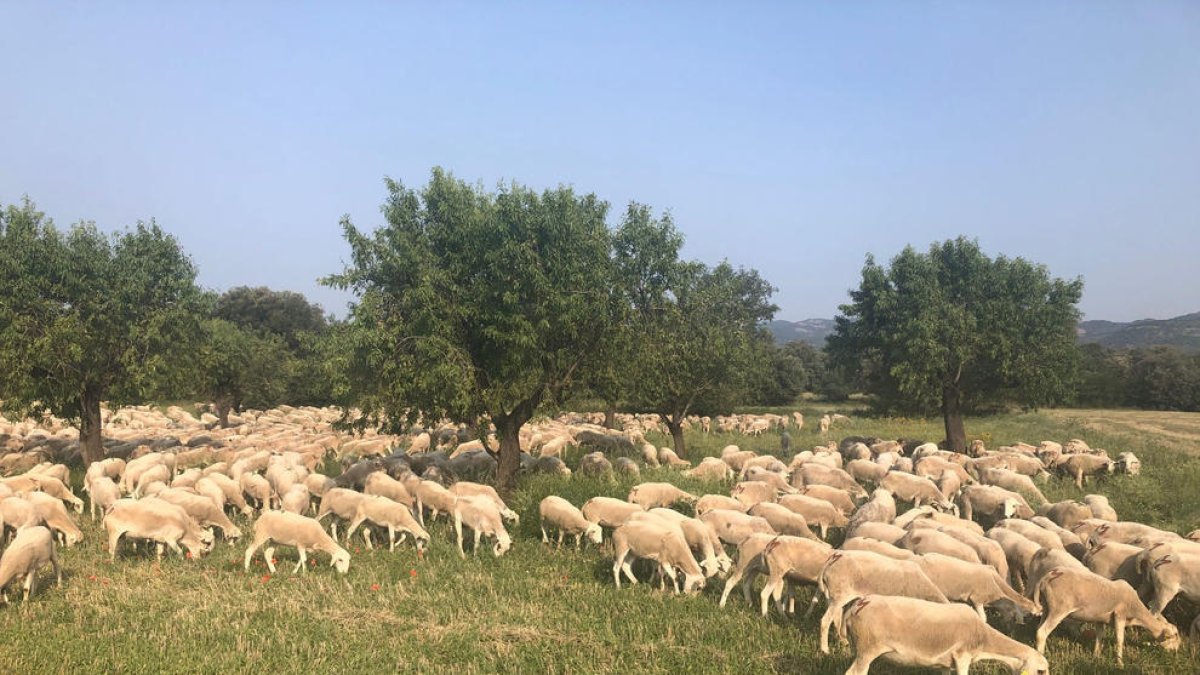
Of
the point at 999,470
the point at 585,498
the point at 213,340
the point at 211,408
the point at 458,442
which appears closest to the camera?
the point at 585,498

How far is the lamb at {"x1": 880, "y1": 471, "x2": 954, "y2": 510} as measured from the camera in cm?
1855

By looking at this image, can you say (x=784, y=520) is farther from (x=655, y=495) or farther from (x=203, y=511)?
(x=203, y=511)

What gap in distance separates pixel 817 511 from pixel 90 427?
26468 millimetres

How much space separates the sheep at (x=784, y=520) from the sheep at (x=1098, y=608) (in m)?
4.84

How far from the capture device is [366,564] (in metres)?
13.7

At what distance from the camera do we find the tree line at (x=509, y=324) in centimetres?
1764

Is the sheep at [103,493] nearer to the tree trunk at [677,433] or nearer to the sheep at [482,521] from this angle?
the sheep at [482,521]

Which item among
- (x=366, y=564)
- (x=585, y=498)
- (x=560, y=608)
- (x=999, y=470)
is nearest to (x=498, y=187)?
(x=585, y=498)

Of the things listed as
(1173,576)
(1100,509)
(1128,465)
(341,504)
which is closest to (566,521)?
(341,504)

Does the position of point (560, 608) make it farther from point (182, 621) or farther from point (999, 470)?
point (999, 470)

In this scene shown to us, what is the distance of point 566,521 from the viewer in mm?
14914

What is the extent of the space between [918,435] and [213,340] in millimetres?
40004

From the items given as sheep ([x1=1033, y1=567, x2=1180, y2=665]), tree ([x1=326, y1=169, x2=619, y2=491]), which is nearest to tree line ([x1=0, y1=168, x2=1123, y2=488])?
tree ([x1=326, y1=169, x2=619, y2=491])

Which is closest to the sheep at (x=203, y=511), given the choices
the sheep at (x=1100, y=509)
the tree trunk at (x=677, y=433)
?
the tree trunk at (x=677, y=433)
